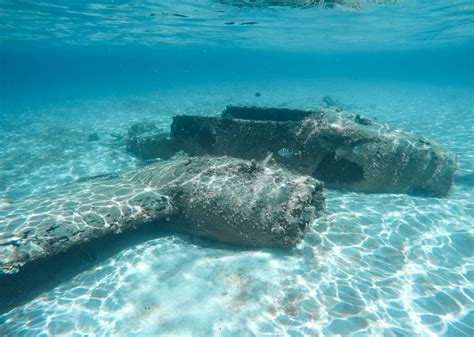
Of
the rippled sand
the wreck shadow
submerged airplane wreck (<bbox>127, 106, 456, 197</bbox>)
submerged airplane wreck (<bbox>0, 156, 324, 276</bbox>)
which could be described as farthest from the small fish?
the wreck shadow

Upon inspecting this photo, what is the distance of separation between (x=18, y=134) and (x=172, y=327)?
2258 cm

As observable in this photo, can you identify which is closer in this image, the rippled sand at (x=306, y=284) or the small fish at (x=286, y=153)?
the rippled sand at (x=306, y=284)

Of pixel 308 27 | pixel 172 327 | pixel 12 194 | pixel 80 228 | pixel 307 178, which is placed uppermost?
pixel 308 27

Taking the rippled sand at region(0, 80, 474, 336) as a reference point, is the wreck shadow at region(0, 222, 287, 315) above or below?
below

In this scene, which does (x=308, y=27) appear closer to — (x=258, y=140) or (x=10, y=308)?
(x=258, y=140)

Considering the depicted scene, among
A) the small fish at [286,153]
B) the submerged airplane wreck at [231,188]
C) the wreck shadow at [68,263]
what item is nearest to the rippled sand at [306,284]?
the wreck shadow at [68,263]

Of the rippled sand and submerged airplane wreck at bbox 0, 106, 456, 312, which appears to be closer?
the rippled sand

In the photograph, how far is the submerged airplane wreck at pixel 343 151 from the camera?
8.70 m

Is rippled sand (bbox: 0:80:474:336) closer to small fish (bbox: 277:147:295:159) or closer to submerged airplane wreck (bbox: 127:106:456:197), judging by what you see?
submerged airplane wreck (bbox: 127:106:456:197)

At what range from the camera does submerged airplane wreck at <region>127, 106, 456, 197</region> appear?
870cm

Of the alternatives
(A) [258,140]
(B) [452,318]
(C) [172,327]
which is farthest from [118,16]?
(B) [452,318]

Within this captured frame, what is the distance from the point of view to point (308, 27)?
35.2 metres

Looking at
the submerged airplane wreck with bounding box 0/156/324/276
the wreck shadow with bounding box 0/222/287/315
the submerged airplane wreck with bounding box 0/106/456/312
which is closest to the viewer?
the wreck shadow with bounding box 0/222/287/315

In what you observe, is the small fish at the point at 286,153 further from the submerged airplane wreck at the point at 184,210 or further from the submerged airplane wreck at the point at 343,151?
the submerged airplane wreck at the point at 184,210
